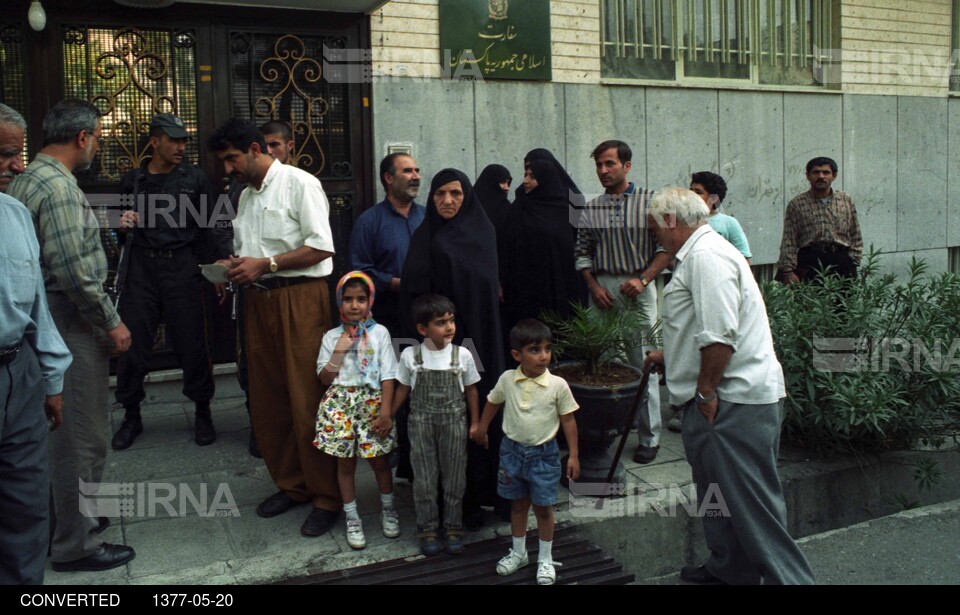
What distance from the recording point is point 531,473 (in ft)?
12.3

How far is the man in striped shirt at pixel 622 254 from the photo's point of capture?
16.7 ft

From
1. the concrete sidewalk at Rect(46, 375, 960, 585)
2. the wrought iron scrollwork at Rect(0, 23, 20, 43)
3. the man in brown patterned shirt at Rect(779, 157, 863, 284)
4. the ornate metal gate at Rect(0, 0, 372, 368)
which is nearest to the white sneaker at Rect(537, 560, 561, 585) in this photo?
the concrete sidewalk at Rect(46, 375, 960, 585)

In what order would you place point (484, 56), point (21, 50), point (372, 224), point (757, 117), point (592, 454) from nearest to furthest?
point (592, 454), point (372, 224), point (21, 50), point (484, 56), point (757, 117)

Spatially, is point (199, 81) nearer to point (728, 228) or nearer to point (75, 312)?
point (75, 312)

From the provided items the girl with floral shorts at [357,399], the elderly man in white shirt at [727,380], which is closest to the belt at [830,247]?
the elderly man in white shirt at [727,380]

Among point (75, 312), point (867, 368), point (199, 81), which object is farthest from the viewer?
point (199, 81)

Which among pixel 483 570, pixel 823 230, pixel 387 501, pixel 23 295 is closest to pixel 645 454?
pixel 483 570

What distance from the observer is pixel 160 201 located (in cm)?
529

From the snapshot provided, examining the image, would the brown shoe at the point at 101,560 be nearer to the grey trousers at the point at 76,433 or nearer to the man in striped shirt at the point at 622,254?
the grey trousers at the point at 76,433

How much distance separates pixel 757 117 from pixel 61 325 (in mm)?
7037

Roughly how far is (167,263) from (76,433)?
176cm

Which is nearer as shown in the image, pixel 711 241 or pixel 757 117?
pixel 711 241
